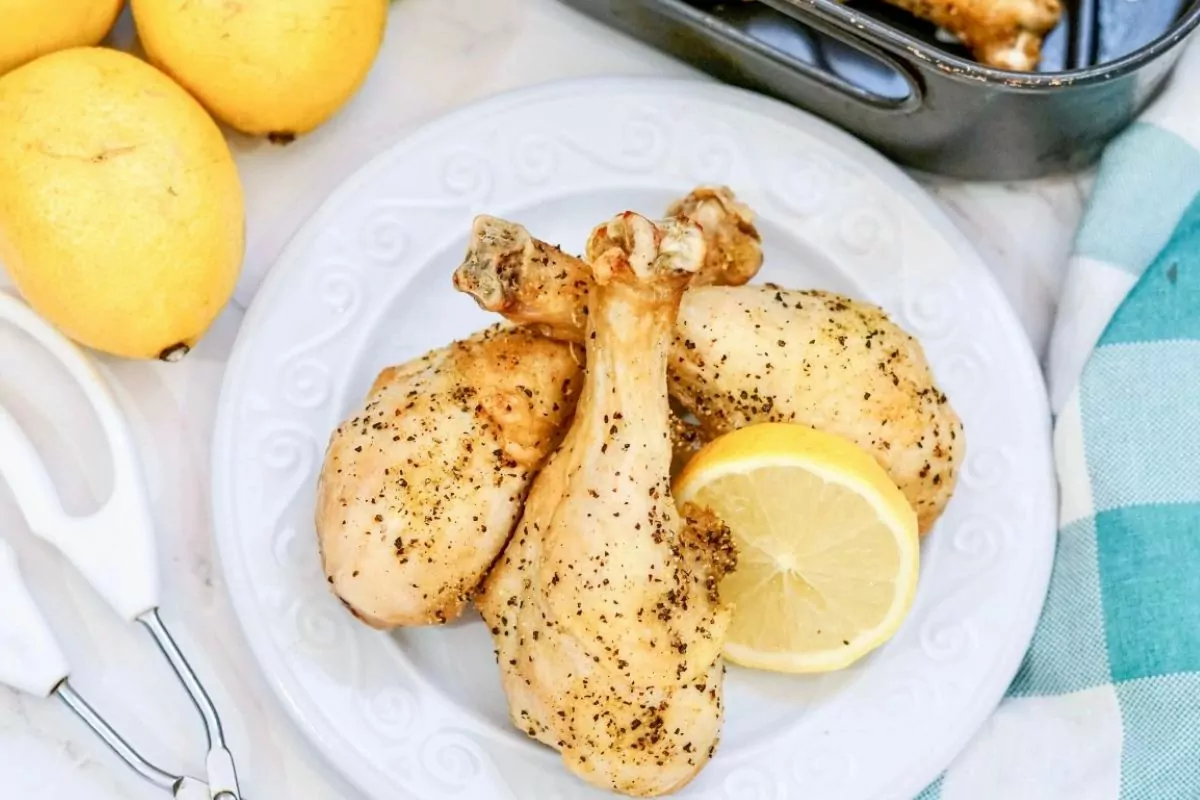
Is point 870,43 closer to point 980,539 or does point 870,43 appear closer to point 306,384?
point 980,539

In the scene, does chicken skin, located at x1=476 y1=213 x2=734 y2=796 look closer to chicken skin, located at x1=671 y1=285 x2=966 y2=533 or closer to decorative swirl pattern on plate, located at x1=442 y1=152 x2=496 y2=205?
chicken skin, located at x1=671 y1=285 x2=966 y2=533

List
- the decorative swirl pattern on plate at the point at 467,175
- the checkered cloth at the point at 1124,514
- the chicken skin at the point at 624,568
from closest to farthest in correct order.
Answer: the chicken skin at the point at 624,568 → the checkered cloth at the point at 1124,514 → the decorative swirl pattern on plate at the point at 467,175

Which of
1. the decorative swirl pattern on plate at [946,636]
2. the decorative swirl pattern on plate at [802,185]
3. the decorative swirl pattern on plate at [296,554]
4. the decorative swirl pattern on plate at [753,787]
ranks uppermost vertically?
the decorative swirl pattern on plate at [802,185]

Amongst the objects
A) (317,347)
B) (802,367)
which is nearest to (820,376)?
(802,367)

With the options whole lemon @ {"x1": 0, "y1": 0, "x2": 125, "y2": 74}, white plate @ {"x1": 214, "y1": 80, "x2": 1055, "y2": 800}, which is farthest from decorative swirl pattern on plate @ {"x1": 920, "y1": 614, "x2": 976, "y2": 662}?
whole lemon @ {"x1": 0, "y1": 0, "x2": 125, "y2": 74}

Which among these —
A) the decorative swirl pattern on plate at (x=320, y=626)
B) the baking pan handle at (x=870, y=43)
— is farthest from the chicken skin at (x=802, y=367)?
the decorative swirl pattern on plate at (x=320, y=626)

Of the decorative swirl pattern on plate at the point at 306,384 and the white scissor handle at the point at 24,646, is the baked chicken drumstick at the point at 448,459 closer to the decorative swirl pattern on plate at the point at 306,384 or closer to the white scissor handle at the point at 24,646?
the decorative swirl pattern on plate at the point at 306,384
